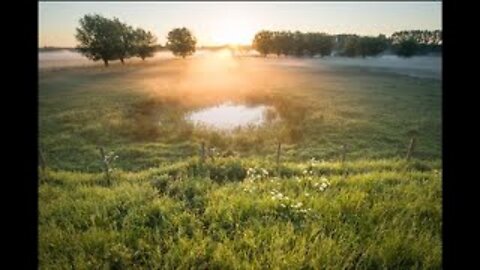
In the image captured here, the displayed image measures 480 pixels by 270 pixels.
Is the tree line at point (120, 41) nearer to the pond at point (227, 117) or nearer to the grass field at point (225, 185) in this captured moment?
the grass field at point (225, 185)

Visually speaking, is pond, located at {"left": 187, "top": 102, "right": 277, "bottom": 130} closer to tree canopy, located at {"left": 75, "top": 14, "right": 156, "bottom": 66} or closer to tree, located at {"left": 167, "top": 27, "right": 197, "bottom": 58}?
tree canopy, located at {"left": 75, "top": 14, "right": 156, "bottom": 66}

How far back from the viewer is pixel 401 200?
9891 millimetres

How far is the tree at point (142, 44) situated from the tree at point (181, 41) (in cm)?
74

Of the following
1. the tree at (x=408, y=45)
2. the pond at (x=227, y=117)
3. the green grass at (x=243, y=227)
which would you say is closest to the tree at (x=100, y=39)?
the green grass at (x=243, y=227)

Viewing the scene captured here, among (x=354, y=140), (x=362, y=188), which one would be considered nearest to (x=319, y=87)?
(x=354, y=140)

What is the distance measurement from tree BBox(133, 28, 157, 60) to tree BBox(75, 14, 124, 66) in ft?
1.62

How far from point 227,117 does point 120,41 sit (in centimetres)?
1449

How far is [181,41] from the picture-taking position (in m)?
9.01

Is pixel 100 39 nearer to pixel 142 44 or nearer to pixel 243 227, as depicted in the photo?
pixel 142 44

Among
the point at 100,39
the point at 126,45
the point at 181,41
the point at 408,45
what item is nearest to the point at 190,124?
the point at 100,39
